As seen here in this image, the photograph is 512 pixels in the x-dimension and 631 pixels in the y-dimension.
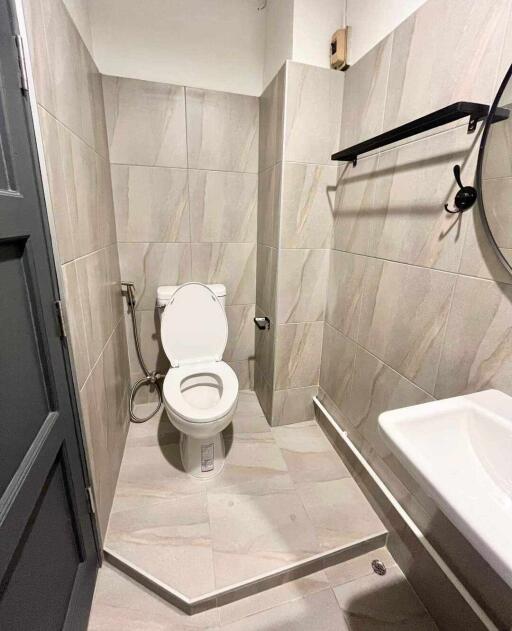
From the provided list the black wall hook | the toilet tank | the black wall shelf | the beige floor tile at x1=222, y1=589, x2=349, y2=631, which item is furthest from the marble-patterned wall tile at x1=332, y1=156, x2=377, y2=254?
the beige floor tile at x1=222, y1=589, x2=349, y2=631

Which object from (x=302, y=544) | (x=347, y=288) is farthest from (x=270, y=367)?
(x=302, y=544)

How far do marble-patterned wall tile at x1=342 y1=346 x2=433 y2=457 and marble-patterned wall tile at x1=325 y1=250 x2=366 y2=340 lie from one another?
0.15m

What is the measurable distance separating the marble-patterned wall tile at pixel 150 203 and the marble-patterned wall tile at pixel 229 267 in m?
0.17

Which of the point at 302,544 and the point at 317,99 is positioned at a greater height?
the point at 317,99

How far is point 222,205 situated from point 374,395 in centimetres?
131

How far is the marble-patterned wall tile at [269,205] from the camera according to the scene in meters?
1.56

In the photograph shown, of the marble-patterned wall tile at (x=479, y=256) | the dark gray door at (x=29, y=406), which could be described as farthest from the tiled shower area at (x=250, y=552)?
the marble-patterned wall tile at (x=479, y=256)

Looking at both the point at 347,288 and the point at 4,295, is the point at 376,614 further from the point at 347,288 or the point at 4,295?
the point at 4,295

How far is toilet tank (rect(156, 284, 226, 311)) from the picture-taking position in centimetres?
174

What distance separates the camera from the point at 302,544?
124cm

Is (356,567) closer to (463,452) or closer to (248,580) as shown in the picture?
(248,580)

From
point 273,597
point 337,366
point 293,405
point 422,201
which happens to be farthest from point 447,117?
point 273,597

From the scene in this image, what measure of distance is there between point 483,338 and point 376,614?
39.0 inches

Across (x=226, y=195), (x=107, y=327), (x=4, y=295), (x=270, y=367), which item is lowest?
(x=270, y=367)
